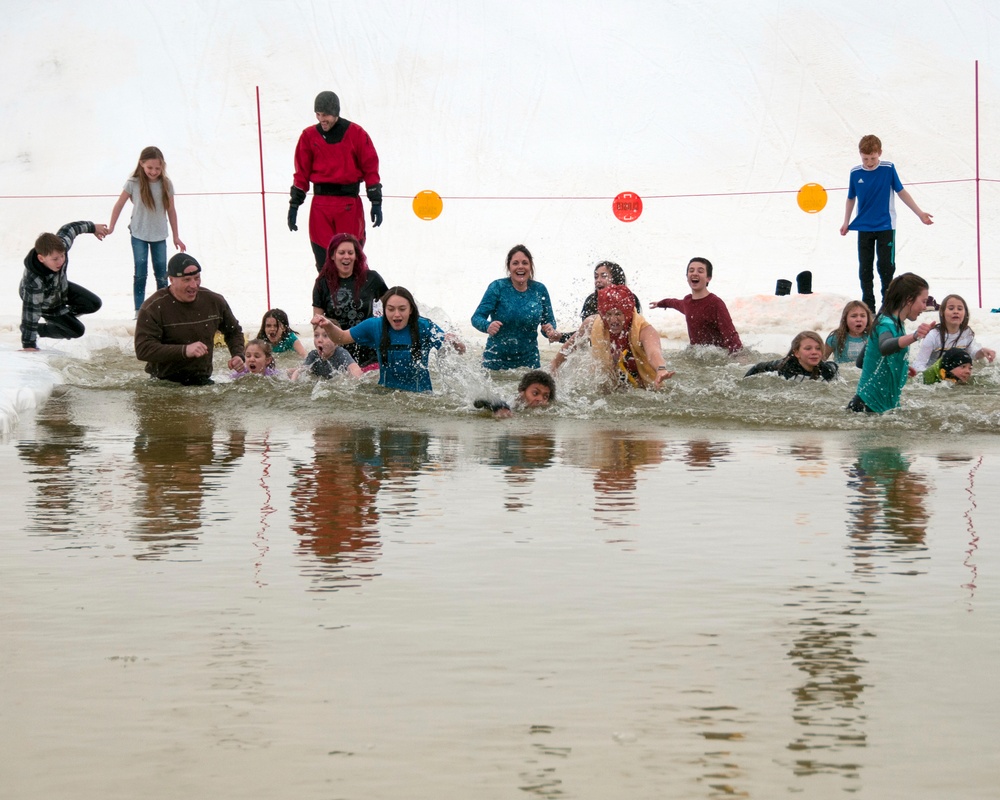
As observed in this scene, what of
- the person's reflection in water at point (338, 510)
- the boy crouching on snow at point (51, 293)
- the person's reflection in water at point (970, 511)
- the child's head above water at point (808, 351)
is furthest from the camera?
the boy crouching on snow at point (51, 293)

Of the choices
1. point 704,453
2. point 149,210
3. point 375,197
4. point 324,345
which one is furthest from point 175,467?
point 149,210

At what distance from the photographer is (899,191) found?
13.8 meters

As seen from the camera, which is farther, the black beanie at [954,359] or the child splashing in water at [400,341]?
the black beanie at [954,359]

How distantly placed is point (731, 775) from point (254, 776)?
2.75 ft

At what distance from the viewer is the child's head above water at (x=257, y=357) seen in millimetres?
10312

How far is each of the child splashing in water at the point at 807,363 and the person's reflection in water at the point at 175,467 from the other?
3.87m

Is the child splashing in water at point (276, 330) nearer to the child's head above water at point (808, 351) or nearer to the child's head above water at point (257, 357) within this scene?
the child's head above water at point (257, 357)

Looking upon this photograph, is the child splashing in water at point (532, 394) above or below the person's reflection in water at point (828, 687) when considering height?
above

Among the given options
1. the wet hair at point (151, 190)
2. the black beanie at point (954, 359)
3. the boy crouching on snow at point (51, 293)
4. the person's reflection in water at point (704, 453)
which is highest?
the wet hair at point (151, 190)

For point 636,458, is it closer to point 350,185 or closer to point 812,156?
point 350,185

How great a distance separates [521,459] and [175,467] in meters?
1.48

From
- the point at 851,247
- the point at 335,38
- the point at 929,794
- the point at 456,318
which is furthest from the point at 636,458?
the point at 335,38

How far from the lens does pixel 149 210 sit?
14.1 m

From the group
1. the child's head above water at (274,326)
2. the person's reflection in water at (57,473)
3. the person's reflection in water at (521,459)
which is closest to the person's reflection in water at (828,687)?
the person's reflection in water at (521,459)
